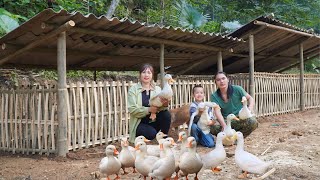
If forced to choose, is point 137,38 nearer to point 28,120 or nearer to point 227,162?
point 28,120

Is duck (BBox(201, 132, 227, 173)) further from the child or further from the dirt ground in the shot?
the child

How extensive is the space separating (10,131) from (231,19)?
1454 cm

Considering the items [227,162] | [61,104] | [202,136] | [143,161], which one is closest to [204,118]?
[202,136]

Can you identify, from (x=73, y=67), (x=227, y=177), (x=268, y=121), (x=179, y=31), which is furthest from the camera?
(x=268, y=121)

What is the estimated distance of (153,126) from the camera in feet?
19.2

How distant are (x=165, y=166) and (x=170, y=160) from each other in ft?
0.28

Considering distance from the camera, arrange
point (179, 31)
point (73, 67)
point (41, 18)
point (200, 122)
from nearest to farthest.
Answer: point (41, 18)
point (200, 122)
point (179, 31)
point (73, 67)

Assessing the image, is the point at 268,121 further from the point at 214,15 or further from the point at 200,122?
the point at 214,15

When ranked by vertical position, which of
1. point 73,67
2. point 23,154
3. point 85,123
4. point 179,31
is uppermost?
point 179,31

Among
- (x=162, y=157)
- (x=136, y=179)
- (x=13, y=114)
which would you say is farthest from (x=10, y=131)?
(x=162, y=157)

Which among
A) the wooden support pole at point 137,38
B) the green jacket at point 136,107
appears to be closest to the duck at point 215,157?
the green jacket at point 136,107

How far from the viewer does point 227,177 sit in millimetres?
4602

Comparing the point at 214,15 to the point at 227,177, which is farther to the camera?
the point at 214,15

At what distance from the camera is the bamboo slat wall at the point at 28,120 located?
6.36 m
